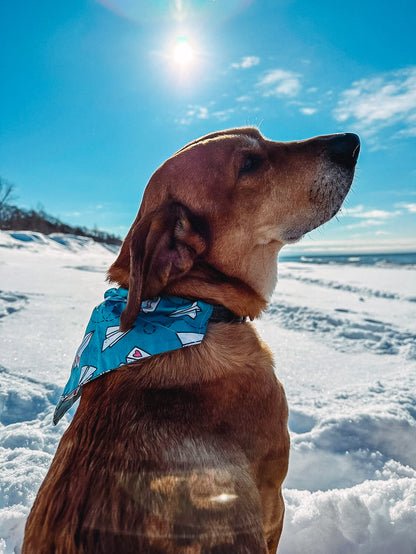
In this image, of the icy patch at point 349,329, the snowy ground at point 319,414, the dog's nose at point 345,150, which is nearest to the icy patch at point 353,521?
the snowy ground at point 319,414

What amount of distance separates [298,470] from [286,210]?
1789 millimetres

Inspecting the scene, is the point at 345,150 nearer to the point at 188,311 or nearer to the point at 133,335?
the point at 188,311

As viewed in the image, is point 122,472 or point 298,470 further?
point 298,470

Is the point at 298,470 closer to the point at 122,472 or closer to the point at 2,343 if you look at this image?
the point at 122,472

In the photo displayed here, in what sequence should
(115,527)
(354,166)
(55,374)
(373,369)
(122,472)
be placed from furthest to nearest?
(373,369)
(55,374)
(354,166)
(122,472)
(115,527)

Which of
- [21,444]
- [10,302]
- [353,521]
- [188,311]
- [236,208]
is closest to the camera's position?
[188,311]

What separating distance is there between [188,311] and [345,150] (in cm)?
144

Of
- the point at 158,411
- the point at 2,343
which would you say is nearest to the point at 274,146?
the point at 158,411

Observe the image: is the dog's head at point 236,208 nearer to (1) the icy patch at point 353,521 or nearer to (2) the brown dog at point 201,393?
(2) the brown dog at point 201,393

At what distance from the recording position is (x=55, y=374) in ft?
11.8

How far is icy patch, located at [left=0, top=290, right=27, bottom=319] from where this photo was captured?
17.8 ft

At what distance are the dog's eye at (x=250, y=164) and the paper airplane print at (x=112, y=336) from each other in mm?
1209

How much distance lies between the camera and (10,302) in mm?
5887

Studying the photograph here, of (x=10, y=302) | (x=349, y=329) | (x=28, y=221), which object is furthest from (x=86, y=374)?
(x=28, y=221)
